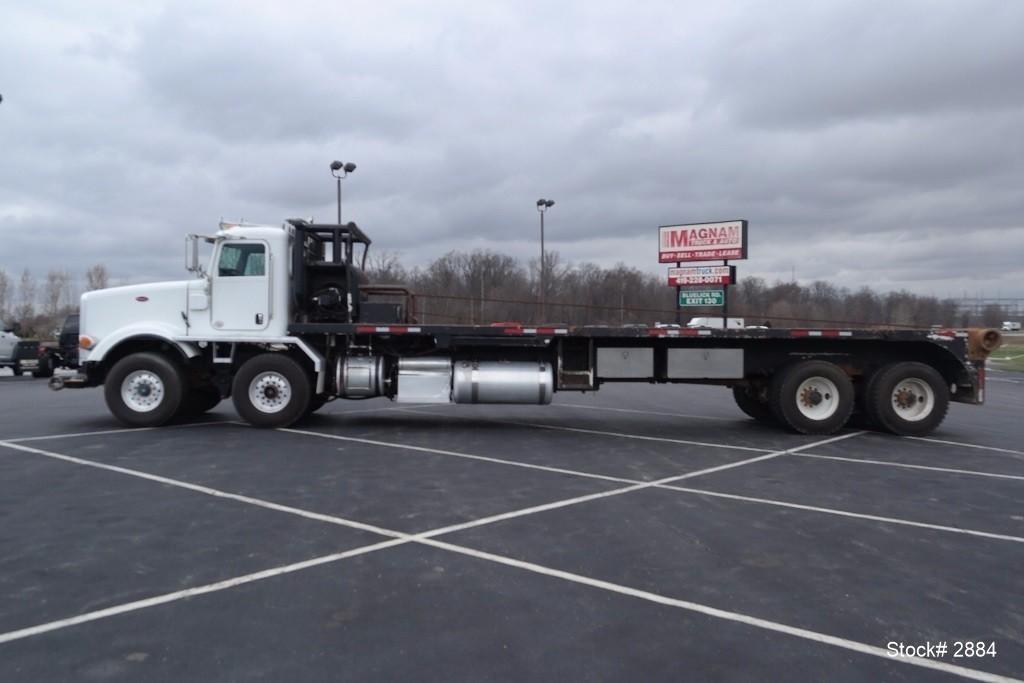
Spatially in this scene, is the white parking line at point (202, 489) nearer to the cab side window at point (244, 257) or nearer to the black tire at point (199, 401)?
the black tire at point (199, 401)

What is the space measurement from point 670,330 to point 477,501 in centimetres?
523

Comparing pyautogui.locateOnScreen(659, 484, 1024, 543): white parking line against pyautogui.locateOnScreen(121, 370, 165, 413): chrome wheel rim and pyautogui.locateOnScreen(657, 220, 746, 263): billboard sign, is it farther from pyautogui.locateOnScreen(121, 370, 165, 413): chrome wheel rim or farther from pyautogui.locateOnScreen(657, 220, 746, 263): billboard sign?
pyautogui.locateOnScreen(657, 220, 746, 263): billboard sign

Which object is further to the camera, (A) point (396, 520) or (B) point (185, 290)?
(B) point (185, 290)

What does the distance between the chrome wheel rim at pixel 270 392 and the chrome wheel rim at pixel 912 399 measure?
29.7ft

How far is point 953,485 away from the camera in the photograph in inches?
285

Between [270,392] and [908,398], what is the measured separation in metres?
9.60

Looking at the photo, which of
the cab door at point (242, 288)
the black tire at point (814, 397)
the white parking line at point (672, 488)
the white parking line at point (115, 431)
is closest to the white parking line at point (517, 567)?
the white parking line at point (672, 488)

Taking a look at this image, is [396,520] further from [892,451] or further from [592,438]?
[892,451]

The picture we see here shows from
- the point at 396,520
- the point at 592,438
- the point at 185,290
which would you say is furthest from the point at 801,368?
the point at 185,290

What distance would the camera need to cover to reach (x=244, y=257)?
10.5m

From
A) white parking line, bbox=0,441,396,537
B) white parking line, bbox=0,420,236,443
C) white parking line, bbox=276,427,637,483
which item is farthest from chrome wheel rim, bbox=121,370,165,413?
white parking line, bbox=276,427,637,483

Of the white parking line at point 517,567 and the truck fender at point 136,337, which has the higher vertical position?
the truck fender at point 136,337

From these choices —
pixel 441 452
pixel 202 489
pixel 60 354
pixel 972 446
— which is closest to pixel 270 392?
pixel 441 452

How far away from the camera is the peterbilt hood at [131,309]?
10.6 m
